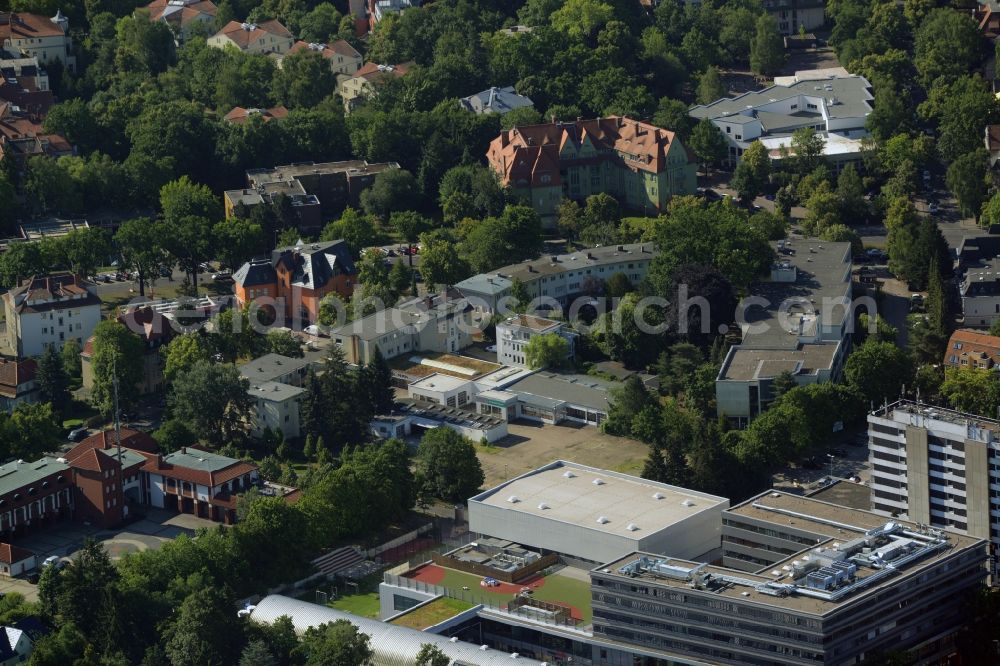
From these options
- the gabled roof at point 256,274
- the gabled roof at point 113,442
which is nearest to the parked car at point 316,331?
the gabled roof at point 256,274

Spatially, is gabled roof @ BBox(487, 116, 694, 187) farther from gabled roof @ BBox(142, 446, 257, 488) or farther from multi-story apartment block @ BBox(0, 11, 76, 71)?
gabled roof @ BBox(142, 446, 257, 488)

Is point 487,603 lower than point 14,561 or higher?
lower

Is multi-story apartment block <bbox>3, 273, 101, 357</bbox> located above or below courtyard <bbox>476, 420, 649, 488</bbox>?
above

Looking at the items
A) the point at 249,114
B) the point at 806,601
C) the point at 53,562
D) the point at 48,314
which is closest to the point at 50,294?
the point at 48,314

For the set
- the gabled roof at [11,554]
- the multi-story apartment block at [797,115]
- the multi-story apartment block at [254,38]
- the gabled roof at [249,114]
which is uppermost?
the multi-story apartment block at [254,38]

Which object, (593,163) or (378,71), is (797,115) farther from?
(378,71)

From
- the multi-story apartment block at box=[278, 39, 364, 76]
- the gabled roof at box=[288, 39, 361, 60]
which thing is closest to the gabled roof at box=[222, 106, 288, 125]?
the multi-story apartment block at box=[278, 39, 364, 76]

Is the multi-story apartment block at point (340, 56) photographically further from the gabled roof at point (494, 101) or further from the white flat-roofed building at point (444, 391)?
the white flat-roofed building at point (444, 391)
